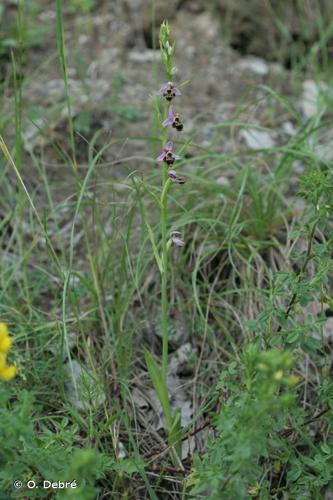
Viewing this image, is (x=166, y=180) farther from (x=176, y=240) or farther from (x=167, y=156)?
(x=176, y=240)

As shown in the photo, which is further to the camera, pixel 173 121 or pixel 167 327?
pixel 167 327

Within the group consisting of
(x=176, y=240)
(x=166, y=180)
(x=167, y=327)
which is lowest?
(x=167, y=327)

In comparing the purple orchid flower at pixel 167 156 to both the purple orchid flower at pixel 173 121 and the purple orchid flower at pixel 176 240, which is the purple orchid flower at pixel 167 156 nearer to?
the purple orchid flower at pixel 173 121

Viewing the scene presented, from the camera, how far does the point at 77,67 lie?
3117 mm

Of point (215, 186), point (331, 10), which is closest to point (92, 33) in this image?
point (331, 10)

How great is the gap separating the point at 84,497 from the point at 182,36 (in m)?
2.79

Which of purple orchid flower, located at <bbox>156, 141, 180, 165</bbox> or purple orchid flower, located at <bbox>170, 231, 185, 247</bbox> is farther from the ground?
purple orchid flower, located at <bbox>156, 141, 180, 165</bbox>

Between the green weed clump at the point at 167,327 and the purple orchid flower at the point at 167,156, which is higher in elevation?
the purple orchid flower at the point at 167,156

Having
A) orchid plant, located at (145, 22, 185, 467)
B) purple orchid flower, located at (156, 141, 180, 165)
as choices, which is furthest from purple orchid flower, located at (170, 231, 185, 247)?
purple orchid flower, located at (156, 141, 180, 165)

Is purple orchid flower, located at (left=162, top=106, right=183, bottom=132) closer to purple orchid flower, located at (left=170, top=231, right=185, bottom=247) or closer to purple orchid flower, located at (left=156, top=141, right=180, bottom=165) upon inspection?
purple orchid flower, located at (left=156, top=141, right=180, bottom=165)

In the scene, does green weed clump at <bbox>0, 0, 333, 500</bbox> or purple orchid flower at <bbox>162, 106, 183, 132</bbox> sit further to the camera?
purple orchid flower at <bbox>162, 106, 183, 132</bbox>

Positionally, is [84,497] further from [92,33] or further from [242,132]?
[92,33]

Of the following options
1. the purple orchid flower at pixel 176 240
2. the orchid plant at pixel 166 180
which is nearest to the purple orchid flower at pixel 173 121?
the orchid plant at pixel 166 180

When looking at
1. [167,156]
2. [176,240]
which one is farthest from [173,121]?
[176,240]
